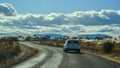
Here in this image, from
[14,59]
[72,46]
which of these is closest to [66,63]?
[14,59]

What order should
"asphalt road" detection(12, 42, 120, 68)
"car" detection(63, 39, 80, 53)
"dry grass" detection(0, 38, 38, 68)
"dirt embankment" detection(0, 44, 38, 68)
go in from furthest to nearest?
1. "car" detection(63, 39, 80, 53)
2. "dry grass" detection(0, 38, 38, 68)
3. "dirt embankment" detection(0, 44, 38, 68)
4. "asphalt road" detection(12, 42, 120, 68)

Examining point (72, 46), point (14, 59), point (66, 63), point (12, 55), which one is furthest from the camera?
point (72, 46)

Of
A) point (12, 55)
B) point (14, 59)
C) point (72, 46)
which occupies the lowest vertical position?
point (12, 55)

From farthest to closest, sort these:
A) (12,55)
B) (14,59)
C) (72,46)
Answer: (72,46)
(12,55)
(14,59)

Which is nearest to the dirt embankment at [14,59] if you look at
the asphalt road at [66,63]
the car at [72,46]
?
the asphalt road at [66,63]

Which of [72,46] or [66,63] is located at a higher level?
[72,46]

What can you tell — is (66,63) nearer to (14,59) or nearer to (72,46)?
(14,59)

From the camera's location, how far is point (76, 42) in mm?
51500

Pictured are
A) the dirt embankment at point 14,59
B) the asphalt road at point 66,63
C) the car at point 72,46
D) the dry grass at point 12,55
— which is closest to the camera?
the asphalt road at point 66,63

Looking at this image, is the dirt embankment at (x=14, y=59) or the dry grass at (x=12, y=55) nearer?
the dirt embankment at (x=14, y=59)

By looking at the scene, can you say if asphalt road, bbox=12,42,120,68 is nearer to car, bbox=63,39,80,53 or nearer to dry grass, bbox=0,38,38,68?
dry grass, bbox=0,38,38,68

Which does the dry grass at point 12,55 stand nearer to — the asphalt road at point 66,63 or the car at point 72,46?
the asphalt road at point 66,63

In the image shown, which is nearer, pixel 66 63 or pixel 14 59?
pixel 66 63

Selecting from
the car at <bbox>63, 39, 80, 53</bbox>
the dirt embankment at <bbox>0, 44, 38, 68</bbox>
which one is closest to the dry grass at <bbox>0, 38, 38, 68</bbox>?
the dirt embankment at <bbox>0, 44, 38, 68</bbox>
